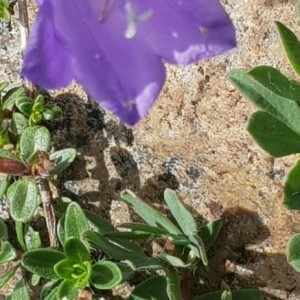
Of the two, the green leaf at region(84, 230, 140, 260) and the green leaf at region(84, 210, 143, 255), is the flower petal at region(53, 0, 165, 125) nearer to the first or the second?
the green leaf at region(84, 230, 140, 260)

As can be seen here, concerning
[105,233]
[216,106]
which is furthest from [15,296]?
[216,106]

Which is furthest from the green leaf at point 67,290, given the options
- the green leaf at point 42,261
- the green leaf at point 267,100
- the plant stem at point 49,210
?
the green leaf at point 267,100

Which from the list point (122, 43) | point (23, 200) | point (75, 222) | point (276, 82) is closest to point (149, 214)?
point (75, 222)

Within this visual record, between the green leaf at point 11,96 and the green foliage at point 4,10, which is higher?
the green foliage at point 4,10

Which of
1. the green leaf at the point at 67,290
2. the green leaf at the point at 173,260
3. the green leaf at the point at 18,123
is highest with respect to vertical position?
the green leaf at the point at 18,123

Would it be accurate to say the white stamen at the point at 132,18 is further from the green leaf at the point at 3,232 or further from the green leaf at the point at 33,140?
the green leaf at the point at 3,232

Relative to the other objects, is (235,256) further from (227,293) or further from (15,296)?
(15,296)

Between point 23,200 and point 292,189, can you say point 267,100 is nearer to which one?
point 292,189

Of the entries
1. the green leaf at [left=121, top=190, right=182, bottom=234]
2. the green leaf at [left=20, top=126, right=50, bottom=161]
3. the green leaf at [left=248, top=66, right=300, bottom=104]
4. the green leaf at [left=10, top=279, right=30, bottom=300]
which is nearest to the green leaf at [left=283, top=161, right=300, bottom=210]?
the green leaf at [left=248, top=66, right=300, bottom=104]
